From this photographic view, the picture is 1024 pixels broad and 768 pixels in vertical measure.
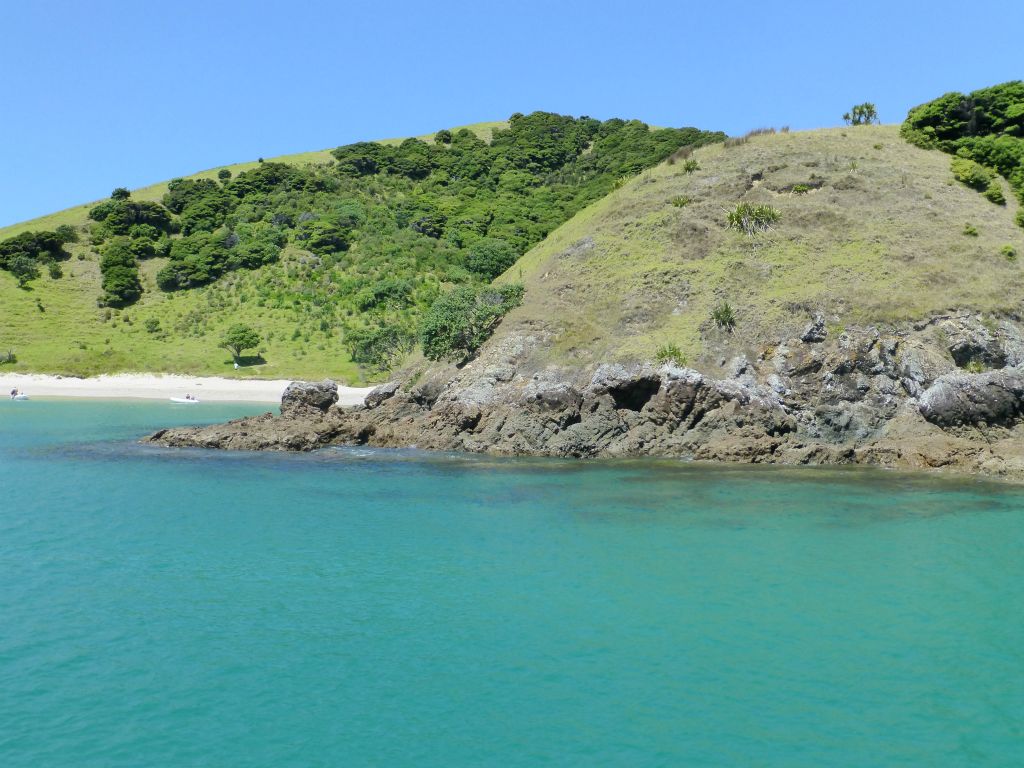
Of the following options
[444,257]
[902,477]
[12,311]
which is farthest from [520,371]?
[12,311]

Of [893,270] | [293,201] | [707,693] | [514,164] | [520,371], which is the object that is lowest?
[707,693]

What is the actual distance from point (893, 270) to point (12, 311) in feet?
301

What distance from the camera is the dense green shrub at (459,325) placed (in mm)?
53938

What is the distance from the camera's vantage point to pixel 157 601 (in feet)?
66.5

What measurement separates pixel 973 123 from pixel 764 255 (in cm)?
3057

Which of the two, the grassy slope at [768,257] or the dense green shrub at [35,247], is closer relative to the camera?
the grassy slope at [768,257]

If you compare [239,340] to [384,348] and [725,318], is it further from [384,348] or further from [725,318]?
[725,318]

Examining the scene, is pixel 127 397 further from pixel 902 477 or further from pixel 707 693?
pixel 707 693

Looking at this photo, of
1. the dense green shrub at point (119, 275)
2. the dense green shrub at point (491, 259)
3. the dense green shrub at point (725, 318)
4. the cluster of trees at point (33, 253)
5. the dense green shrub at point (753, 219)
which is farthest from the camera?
the cluster of trees at point (33, 253)

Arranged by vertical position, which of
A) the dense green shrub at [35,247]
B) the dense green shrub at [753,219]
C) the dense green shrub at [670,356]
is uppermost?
the dense green shrub at [35,247]

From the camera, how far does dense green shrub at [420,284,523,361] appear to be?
177 feet

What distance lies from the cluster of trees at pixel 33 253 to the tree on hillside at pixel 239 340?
108 feet

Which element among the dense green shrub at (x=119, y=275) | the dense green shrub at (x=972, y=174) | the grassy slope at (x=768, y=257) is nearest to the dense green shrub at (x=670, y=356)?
the grassy slope at (x=768, y=257)

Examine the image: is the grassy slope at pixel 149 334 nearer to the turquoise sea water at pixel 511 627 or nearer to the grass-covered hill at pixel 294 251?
the grass-covered hill at pixel 294 251
